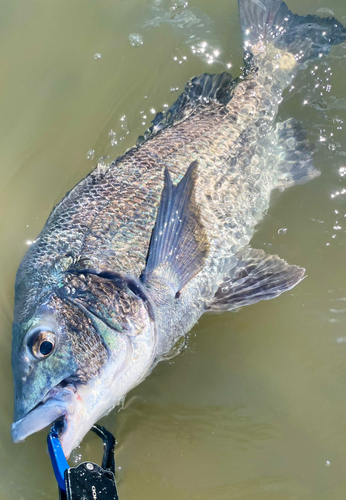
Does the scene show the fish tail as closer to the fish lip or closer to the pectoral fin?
the pectoral fin

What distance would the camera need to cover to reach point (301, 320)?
9.45 feet

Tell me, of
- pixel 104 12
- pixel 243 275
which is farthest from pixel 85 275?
pixel 104 12

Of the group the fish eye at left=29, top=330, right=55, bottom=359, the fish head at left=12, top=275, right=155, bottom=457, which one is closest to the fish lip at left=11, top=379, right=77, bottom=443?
the fish head at left=12, top=275, right=155, bottom=457

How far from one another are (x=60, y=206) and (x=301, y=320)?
1.80 m

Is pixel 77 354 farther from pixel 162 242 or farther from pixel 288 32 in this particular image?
pixel 288 32

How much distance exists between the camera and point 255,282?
2.62 m

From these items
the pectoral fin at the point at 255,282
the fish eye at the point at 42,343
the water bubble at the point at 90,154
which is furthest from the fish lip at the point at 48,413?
the water bubble at the point at 90,154

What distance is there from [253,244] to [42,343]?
1.76m

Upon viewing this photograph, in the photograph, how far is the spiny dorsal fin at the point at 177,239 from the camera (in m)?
2.20

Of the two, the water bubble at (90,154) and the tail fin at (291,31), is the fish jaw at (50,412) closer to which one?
the water bubble at (90,154)

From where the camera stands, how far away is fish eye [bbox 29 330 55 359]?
1.87m

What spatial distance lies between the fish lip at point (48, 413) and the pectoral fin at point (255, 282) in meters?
1.11

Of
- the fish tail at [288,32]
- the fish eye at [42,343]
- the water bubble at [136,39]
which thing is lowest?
the fish eye at [42,343]

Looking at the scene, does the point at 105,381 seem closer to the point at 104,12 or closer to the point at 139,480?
the point at 139,480
